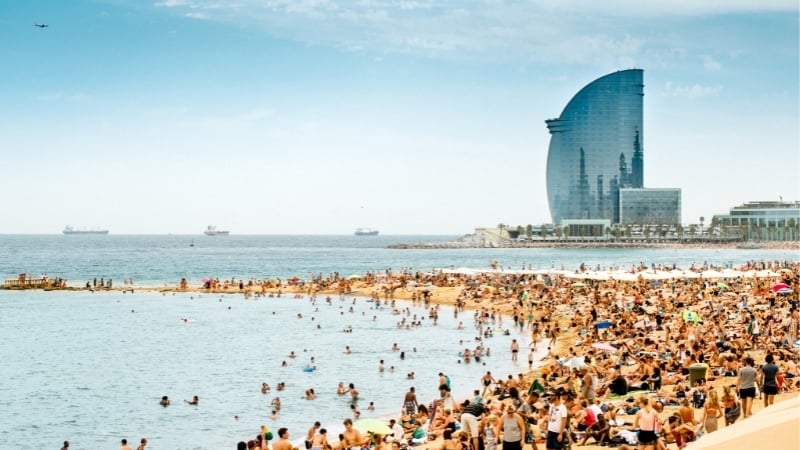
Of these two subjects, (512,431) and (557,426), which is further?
(557,426)

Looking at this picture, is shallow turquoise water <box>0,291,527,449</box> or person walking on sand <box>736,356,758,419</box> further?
shallow turquoise water <box>0,291,527,449</box>

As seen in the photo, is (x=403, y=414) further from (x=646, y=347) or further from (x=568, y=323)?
(x=568, y=323)

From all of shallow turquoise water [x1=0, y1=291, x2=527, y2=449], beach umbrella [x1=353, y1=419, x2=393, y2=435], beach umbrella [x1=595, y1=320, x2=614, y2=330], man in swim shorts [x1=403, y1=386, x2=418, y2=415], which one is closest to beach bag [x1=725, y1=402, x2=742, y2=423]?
beach umbrella [x1=353, y1=419, x2=393, y2=435]

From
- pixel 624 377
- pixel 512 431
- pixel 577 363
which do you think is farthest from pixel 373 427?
pixel 577 363

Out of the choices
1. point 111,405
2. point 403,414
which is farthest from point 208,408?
point 403,414

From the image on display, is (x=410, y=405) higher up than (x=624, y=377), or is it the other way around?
(x=624, y=377)

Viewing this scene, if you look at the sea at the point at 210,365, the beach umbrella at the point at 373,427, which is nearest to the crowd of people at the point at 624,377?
the beach umbrella at the point at 373,427

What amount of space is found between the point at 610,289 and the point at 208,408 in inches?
1364

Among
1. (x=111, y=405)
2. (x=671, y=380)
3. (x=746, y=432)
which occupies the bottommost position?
(x=111, y=405)

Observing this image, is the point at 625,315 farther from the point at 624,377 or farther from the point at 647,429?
the point at 647,429

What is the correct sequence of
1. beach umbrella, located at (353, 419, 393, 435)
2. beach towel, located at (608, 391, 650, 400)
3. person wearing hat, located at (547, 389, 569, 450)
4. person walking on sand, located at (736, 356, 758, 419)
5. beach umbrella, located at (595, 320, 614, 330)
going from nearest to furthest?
person wearing hat, located at (547, 389, 569, 450) < person walking on sand, located at (736, 356, 758, 419) < beach umbrella, located at (353, 419, 393, 435) < beach towel, located at (608, 391, 650, 400) < beach umbrella, located at (595, 320, 614, 330)

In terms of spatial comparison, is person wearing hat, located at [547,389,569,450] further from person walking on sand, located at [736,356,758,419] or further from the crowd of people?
person walking on sand, located at [736,356,758,419]

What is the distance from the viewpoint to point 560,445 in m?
12.8

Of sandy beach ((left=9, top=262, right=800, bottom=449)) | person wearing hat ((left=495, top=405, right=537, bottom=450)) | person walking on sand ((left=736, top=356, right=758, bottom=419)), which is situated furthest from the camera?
sandy beach ((left=9, top=262, right=800, bottom=449))
